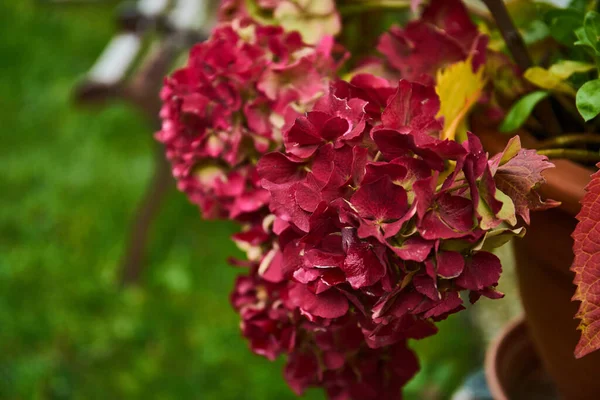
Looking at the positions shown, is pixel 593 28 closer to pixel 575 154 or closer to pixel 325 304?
pixel 575 154

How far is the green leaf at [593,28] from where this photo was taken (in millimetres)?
642

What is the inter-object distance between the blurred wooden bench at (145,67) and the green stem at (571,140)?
4.70 feet

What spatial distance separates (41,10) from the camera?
3.79m

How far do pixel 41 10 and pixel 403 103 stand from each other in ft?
11.9

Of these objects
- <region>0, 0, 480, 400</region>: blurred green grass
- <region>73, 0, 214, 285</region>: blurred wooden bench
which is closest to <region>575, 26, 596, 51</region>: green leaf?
<region>0, 0, 480, 400</region>: blurred green grass

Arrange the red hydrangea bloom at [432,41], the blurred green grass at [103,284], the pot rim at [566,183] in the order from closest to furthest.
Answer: the pot rim at [566,183]
the red hydrangea bloom at [432,41]
the blurred green grass at [103,284]

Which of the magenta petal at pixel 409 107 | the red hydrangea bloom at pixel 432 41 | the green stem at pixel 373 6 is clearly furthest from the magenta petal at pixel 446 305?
the green stem at pixel 373 6

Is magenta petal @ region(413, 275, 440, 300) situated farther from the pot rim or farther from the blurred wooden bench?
the blurred wooden bench

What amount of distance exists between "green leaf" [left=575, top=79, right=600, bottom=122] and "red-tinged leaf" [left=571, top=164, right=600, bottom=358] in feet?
0.29

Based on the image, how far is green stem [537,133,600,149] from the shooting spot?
0.69 m

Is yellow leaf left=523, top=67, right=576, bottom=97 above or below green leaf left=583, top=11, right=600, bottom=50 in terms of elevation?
below

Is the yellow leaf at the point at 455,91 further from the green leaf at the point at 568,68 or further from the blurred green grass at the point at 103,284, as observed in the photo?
the blurred green grass at the point at 103,284

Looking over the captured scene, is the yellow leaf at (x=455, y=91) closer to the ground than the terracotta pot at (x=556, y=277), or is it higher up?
higher up

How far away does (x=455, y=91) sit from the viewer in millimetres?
692
